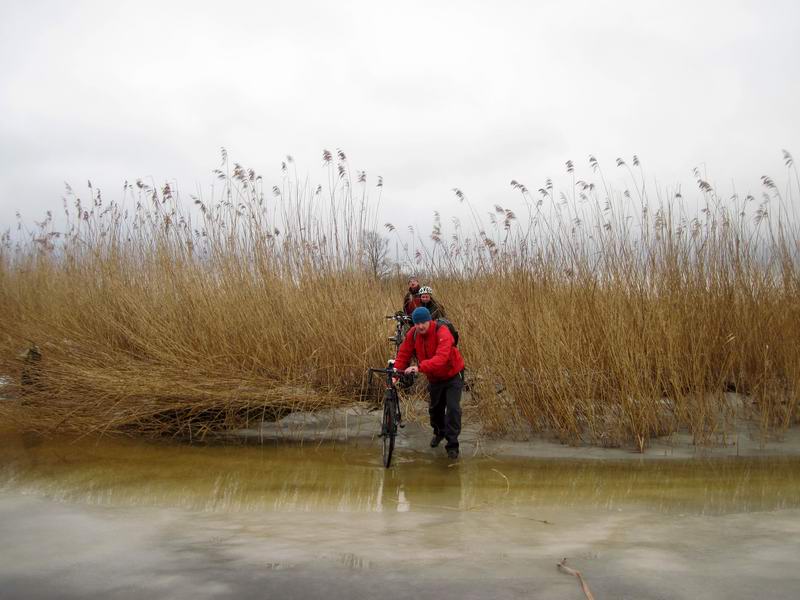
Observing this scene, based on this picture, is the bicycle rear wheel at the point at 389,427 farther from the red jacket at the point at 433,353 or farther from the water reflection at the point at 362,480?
the red jacket at the point at 433,353

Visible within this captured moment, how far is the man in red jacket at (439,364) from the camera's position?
585 cm

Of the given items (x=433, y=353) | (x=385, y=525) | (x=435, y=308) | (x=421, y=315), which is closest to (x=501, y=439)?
(x=433, y=353)

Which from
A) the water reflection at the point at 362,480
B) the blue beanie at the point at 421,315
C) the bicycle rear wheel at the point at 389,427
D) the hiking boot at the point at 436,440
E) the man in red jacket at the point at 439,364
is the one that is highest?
the blue beanie at the point at 421,315

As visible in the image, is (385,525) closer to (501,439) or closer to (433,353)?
(433,353)

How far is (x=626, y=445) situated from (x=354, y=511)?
2932 millimetres

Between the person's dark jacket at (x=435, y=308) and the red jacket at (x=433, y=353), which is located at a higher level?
the person's dark jacket at (x=435, y=308)

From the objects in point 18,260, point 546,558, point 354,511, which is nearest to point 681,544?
point 546,558

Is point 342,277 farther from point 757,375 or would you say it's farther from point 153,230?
point 757,375

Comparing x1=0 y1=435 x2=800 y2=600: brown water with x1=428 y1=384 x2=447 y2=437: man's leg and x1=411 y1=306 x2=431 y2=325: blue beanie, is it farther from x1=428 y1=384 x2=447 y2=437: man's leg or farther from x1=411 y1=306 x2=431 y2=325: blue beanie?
x1=411 y1=306 x2=431 y2=325: blue beanie

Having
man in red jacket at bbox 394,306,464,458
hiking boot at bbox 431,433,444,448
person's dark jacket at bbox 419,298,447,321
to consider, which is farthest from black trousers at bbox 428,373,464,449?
person's dark jacket at bbox 419,298,447,321

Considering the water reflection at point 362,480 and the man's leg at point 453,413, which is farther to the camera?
the man's leg at point 453,413

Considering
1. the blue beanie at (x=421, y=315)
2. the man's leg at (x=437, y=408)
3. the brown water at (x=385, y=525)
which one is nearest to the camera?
the brown water at (x=385, y=525)

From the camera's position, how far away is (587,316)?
21.3 ft

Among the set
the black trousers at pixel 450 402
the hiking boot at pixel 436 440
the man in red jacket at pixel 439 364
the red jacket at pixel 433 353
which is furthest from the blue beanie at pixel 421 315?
the hiking boot at pixel 436 440
